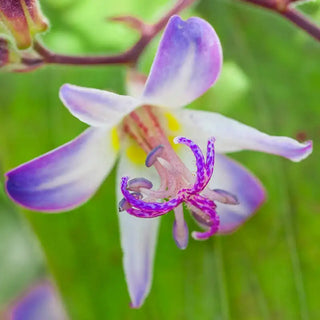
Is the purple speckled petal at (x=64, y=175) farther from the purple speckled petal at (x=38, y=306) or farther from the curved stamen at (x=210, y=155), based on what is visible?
the purple speckled petal at (x=38, y=306)

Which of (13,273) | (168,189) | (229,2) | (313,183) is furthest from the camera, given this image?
(13,273)

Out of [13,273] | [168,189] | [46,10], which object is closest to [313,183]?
[168,189]

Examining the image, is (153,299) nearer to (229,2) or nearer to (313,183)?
(313,183)

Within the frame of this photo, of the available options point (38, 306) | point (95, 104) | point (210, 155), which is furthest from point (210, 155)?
point (38, 306)

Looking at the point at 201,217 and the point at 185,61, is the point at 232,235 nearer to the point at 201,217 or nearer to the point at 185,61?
the point at 201,217

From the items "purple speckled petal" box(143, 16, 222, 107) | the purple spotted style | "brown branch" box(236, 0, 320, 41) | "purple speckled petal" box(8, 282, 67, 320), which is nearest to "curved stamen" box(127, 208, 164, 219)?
the purple spotted style

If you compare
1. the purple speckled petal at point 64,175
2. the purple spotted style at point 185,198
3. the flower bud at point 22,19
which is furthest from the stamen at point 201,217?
the flower bud at point 22,19
